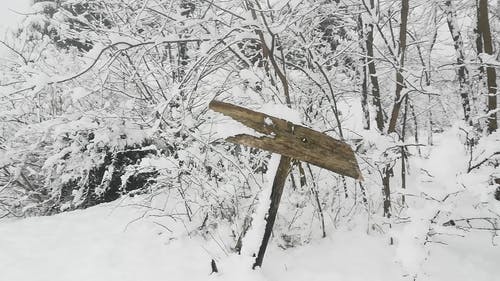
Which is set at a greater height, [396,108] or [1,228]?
[396,108]

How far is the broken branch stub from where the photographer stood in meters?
Result: 2.04

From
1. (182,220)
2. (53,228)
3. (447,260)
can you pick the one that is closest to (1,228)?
(53,228)

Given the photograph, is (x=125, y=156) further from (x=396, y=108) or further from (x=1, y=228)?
(x=396, y=108)

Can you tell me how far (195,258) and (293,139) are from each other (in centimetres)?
145

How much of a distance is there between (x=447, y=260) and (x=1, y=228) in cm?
440

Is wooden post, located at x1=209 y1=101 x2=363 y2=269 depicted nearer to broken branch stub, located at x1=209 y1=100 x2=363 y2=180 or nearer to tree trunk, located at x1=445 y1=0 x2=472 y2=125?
broken branch stub, located at x1=209 y1=100 x2=363 y2=180

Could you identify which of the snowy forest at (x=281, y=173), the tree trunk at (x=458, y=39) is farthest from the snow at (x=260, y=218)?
the tree trunk at (x=458, y=39)

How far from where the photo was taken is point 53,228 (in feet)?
13.6

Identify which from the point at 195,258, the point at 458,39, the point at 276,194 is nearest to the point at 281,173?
the point at 276,194

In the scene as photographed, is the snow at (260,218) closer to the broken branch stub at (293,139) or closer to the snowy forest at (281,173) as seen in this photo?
the snowy forest at (281,173)

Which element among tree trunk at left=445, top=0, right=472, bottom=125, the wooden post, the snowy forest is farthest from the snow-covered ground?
tree trunk at left=445, top=0, right=472, bottom=125

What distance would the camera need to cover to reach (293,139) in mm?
2068

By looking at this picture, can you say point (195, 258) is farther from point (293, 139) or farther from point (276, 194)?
point (293, 139)

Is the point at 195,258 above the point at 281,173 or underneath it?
underneath
